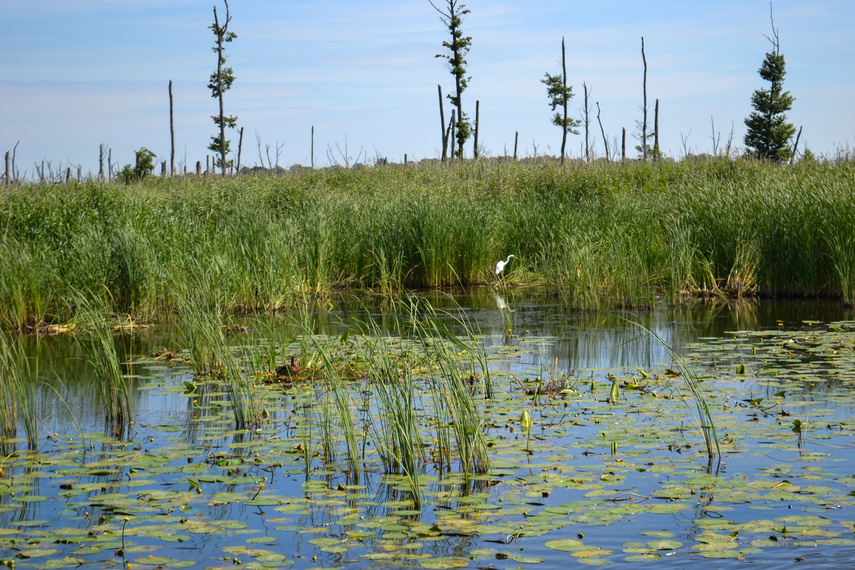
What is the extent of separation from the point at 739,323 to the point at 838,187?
12.6 ft

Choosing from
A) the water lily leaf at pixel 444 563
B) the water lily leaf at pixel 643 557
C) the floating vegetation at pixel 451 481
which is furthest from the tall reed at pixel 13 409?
the water lily leaf at pixel 643 557

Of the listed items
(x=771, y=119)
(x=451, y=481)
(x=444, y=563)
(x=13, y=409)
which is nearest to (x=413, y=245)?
(x=13, y=409)

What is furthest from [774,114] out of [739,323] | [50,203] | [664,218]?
[50,203]

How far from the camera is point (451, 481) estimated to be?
4.61m

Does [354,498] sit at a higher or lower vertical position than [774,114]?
lower

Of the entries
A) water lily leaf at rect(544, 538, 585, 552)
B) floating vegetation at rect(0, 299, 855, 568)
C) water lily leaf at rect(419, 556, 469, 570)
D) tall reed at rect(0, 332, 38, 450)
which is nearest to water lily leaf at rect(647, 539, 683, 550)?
floating vegetation at rect(0, 299, 855, 568)

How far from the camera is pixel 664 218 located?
48.2 feet

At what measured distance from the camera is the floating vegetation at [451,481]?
369 centimetres

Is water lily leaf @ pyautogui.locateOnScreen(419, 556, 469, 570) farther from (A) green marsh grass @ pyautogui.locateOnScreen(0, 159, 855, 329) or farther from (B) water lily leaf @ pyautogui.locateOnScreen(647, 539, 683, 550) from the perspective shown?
(A) green marsh grass @ pyautogui.locateOnScreen(0, 159, 855, 329)

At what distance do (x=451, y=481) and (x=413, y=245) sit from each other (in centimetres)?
1008

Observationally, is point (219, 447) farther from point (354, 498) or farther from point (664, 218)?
point (664, 218)

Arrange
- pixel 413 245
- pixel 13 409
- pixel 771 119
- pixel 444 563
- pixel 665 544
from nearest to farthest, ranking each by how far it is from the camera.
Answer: pixel 444 563, pixel 665 544, pixel 13 409, pixel 413 245, pixel 771 119

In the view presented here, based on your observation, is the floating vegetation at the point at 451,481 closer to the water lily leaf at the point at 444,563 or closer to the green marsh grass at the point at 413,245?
the water lily leaf at the point at 444,563

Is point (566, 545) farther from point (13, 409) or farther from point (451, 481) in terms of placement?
point (13, 409)
